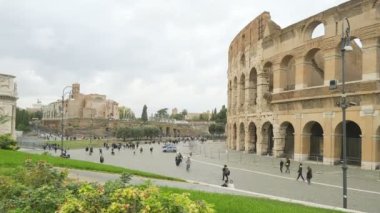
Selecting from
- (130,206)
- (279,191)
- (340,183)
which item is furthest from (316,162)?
(130,206)

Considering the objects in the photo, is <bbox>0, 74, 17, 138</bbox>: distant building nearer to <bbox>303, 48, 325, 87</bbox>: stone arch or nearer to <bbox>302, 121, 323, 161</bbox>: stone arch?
<bbox>302, 121, 323, 161</bbox>: stone arch

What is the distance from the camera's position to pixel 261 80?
41.5 meters

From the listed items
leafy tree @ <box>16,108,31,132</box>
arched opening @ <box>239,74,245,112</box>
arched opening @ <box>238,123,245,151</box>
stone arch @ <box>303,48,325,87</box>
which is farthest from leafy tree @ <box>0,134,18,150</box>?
leafy tree @ <box>16,108,31,132</box>

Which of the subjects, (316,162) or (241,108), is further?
(241,108)

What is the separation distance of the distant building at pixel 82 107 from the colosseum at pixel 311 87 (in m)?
85.4

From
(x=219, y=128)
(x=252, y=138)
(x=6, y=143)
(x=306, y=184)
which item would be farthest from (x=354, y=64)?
(x=219, y=128)

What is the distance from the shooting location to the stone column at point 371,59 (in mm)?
28156

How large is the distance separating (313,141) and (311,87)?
6.13m

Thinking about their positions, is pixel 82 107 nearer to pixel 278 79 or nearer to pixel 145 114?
pixel 145 114

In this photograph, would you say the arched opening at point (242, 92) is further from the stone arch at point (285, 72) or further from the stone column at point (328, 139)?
the stone column at point (328, 139)

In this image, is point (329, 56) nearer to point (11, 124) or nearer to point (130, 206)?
point (130, 206)

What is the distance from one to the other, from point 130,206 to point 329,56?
1171 inches

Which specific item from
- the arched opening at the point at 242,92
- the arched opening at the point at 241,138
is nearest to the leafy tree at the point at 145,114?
the arched opening at the point at 242,92

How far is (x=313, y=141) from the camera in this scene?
121 feet
